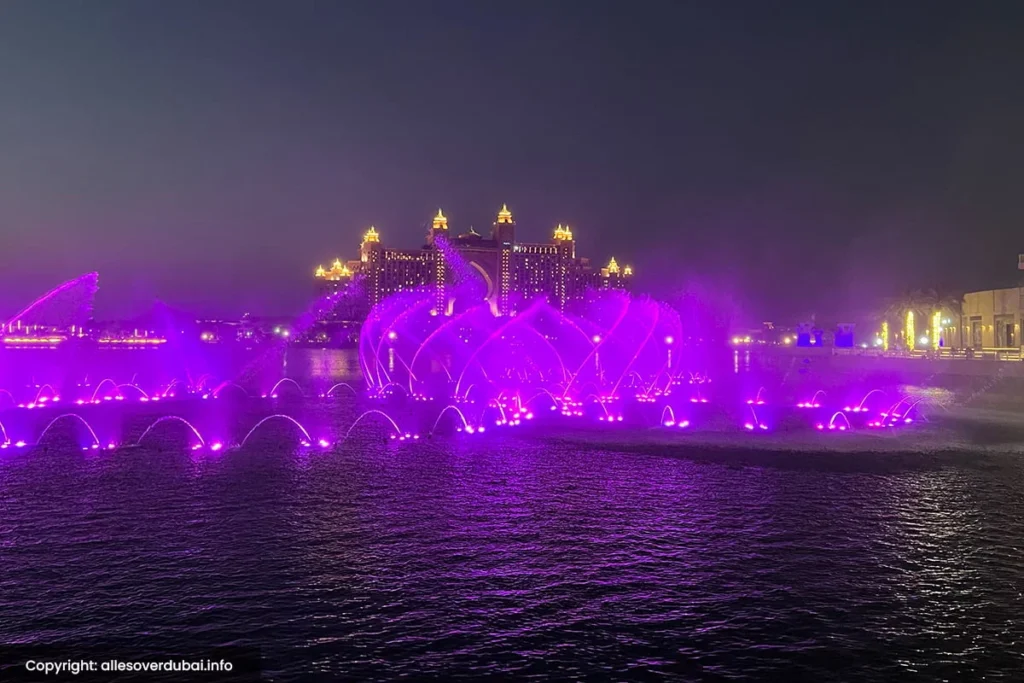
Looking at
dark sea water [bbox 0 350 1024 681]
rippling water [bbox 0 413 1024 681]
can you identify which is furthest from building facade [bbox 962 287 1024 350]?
rippling water [bbox 0 413 1024 681]

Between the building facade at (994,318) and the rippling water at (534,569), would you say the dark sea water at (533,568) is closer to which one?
the rippling water at (534,569)

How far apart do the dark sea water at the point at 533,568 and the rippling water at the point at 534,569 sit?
0.06m

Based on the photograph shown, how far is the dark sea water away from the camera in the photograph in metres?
10.7

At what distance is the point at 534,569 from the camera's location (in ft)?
46.5

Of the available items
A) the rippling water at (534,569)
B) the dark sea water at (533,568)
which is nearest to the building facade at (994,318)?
the dark sea water at (533,568)

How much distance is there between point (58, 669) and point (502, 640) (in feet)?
20.0

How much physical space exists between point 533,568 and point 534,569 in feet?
0.19

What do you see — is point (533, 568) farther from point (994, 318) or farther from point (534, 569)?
→ point (994, 318)

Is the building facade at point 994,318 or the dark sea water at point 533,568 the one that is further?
the building facade at point 994,318

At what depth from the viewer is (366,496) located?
20.3 metres

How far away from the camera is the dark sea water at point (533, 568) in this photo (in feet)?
35.2

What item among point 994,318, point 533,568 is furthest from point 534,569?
point 994,318

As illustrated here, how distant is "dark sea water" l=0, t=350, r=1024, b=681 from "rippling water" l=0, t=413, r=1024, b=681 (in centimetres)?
6

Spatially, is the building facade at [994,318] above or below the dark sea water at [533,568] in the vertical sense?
above
